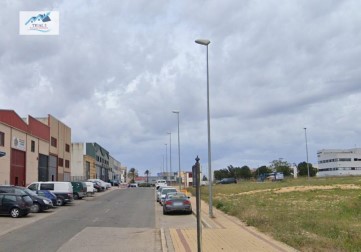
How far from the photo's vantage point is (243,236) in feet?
60.3

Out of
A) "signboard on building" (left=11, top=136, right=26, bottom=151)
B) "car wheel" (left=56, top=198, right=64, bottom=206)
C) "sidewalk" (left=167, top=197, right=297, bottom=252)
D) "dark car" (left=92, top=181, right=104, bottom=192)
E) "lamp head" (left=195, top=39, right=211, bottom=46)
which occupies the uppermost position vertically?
"lamp head" (left=195, top=39, right=211, bottom=46)

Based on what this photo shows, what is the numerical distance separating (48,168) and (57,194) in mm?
27498

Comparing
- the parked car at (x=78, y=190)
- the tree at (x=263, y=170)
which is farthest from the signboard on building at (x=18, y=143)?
the tree at (x=263, y=170)


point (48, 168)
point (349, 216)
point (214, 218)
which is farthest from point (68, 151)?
point (349, 216)

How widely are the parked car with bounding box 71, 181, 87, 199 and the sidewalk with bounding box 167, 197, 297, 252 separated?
27.8 meters

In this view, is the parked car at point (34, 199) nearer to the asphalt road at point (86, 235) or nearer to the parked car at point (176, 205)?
the asphalt road at point (86, 235)

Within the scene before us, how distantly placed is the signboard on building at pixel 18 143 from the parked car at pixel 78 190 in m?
7.26

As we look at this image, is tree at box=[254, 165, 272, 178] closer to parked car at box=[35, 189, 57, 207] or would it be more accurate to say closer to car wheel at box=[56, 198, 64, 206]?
car wheel at box=[56, 198, 64, 206]

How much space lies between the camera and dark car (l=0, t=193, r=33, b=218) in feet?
93.3

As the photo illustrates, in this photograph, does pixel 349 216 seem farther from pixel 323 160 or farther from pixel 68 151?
pixel 323 160

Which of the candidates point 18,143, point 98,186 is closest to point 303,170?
point 98,186

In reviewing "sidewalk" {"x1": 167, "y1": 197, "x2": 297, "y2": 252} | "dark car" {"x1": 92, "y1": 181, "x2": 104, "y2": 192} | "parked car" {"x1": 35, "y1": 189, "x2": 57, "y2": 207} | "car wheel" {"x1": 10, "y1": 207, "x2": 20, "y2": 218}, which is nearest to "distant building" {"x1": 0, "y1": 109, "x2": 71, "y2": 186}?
"dark car" {"x1": 92, "y1": 181, "x2": 104, "y2": 192}

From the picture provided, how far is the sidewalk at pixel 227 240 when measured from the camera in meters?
15.2

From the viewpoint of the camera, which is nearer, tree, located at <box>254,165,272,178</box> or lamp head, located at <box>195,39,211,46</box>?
lamp head, located at <box>195,39,211,46</box>
